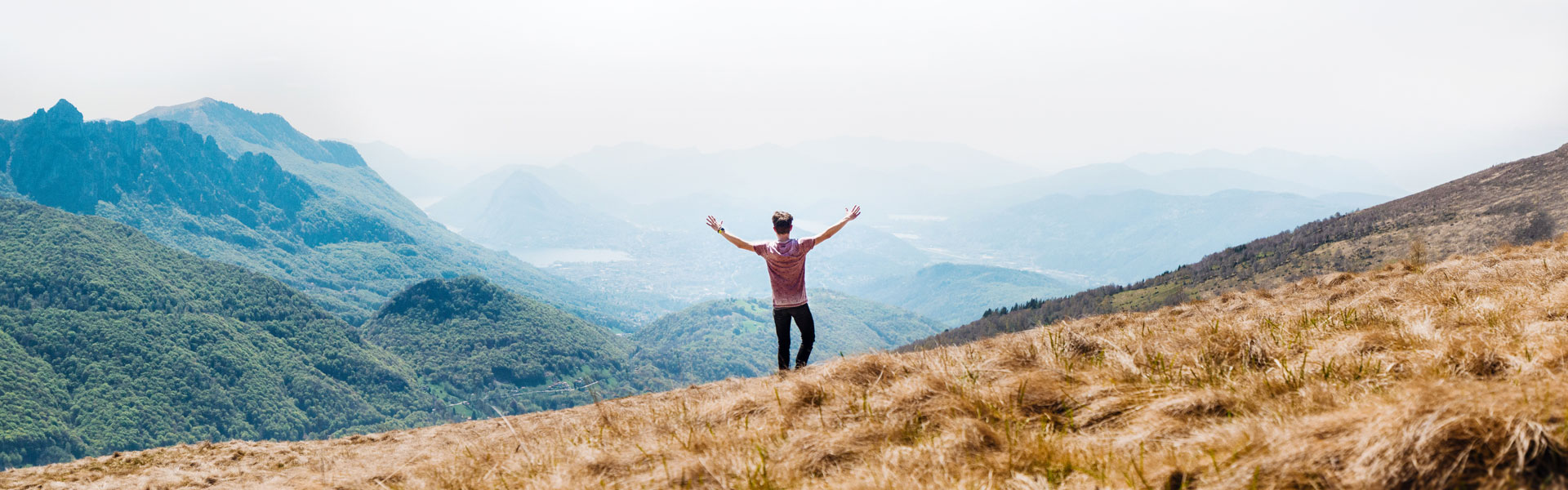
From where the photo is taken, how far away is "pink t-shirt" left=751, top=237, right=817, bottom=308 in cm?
932

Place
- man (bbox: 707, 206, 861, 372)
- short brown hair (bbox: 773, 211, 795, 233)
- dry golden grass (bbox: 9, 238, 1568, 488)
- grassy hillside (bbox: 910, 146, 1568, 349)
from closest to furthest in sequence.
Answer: dry golden grass (bbox: 9, 238, 1568, 488) < short brown hair (bbox: 773, 211, 795, 233) < man (bbox: 707, 206, 861, 372) < grassy hillside (bbox: 910, 146, 1568, 349)

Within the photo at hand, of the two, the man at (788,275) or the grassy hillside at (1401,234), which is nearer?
the man at (788,275)

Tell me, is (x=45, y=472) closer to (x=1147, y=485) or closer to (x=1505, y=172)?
(x=1147, y=485)

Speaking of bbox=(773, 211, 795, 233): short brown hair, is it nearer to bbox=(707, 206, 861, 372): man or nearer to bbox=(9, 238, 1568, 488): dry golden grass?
bbox=(707, 206, 861, 372): man

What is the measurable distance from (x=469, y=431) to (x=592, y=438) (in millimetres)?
4592

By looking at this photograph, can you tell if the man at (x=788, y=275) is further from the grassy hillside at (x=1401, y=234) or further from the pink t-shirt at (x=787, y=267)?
the grassy hillside at (x=1401, y=234)

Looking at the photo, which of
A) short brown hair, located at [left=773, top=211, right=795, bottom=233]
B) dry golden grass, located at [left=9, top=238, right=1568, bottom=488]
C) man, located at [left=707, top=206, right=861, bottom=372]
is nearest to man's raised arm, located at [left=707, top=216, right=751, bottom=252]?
man, located at [left=707, top=206, right=861, bottom=372]

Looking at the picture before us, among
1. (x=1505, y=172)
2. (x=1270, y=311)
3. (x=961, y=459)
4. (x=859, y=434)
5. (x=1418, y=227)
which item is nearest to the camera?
(x=961, y=459)

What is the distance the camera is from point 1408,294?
8.62 meters

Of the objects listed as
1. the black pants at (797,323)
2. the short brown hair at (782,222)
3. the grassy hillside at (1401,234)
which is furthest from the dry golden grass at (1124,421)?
the grassy hillside at (1401,234)

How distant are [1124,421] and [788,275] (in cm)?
568

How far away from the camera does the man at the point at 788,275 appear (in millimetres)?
9305

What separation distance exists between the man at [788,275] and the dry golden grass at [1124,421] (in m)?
1.38

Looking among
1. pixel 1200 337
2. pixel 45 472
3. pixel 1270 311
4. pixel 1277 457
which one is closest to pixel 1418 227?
pixel 1270 311
